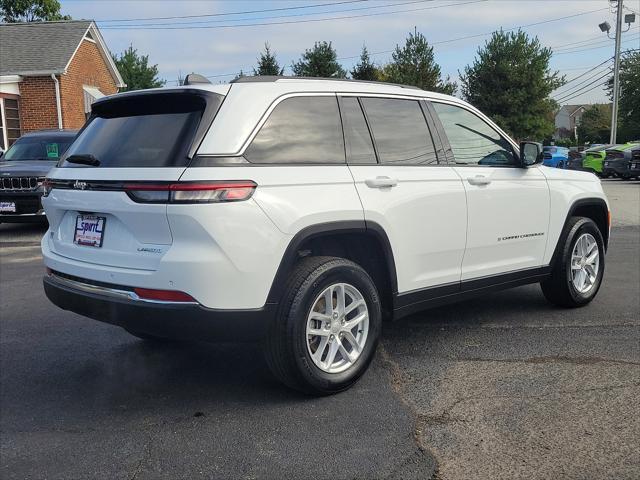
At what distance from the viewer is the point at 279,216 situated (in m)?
3.47

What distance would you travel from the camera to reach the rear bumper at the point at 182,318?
132 inches

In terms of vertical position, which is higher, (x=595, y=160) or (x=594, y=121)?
(x=594, y=121)

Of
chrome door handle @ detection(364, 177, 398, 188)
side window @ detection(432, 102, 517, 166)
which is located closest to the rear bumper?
chrome door handle @ detection(364, 177, 398, 188)

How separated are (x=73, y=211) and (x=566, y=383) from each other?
10.5ft

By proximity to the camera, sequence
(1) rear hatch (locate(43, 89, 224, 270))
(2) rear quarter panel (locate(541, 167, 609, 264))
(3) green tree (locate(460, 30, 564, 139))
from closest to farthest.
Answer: (1) rear hatch (locate(43, 89, 224, 270)), (2) rear quarter panel (locate(541, 167, 609, 264)), (3) green tree (locate(460, 30, 564, 139))

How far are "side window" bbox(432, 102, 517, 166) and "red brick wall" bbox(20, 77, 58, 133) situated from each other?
19861mm

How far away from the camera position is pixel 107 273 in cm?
358

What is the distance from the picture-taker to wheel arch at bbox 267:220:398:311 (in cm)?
354

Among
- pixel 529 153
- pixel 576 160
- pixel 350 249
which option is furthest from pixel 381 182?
pixel 576 160

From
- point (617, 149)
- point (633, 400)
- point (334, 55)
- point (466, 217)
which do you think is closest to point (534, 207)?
point (466, 217)

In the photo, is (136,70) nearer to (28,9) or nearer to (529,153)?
(28,9)

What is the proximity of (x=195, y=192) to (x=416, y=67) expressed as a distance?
32713mm

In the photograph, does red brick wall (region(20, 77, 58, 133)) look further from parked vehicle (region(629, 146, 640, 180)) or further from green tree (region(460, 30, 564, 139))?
green tree (region(460, 30, 564, 139))

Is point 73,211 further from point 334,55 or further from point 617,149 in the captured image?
point 334,55
